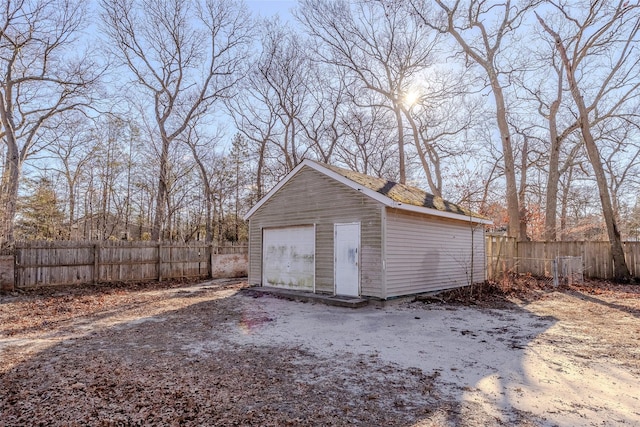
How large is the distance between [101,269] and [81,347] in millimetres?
7945

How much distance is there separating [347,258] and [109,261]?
8.30m

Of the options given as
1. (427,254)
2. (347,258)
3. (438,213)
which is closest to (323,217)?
(347,258)

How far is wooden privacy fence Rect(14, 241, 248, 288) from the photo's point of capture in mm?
Answer: 10859

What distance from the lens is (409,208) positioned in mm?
9203

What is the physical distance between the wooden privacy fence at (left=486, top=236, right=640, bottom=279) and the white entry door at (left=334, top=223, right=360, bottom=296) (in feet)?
22.5

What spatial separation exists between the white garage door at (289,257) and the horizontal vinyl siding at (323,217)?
0.22 metres

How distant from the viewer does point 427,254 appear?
1034cm

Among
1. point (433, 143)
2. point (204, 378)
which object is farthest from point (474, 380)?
point (433, 143)

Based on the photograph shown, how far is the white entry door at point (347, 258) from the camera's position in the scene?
9.30m

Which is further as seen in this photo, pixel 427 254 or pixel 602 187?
pixel 602 187

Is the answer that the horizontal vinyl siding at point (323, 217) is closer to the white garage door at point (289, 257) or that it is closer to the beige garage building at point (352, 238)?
the beige garage building at point (352, 238)

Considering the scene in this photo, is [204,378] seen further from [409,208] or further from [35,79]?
[35,79]

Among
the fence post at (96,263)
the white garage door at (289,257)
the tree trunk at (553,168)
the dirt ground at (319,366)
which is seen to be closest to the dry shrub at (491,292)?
the dirt ground at (319,366)

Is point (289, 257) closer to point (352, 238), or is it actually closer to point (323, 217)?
point (323, 217)
